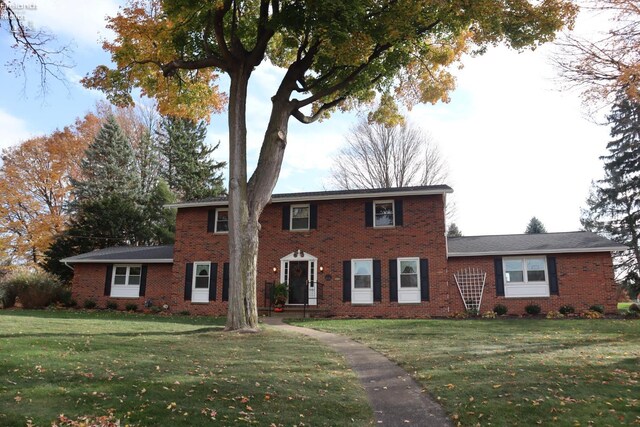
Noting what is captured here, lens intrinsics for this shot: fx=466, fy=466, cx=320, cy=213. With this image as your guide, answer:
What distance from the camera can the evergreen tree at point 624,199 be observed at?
30375 millimetres

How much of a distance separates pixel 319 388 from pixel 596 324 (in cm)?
1113

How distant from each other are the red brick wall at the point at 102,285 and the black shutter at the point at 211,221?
286 cm

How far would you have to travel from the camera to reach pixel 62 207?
31.6 metres

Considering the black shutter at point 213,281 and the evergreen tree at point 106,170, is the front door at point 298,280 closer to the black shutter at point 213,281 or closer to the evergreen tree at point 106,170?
the black shutter at point 213,281

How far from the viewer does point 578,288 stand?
17641 millimetres

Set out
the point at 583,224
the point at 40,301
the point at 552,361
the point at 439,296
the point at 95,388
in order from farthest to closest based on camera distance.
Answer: the point at 583,224
the point at 40,301
the point at 439,296
the point at 552,361
the point at 95,388

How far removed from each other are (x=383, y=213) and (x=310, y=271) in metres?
3.92

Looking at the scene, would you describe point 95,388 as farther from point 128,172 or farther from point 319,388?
point 128,172

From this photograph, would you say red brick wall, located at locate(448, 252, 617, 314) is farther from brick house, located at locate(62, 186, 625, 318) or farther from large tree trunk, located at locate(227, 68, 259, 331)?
large tree trunk, located at locate(227, 68, 259, 331)

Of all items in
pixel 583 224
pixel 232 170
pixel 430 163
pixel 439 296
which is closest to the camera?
pixel 232 170

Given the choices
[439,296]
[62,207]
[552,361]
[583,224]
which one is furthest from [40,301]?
[583,224]

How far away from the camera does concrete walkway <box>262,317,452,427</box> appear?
551cm

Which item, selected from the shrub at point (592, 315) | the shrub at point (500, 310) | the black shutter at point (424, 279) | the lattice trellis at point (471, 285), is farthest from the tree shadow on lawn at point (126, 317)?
the shrub at point (592, 315)

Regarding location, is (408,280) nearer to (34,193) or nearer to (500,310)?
(500,310)
